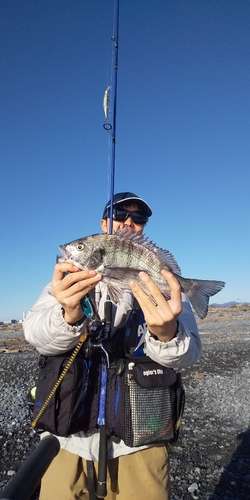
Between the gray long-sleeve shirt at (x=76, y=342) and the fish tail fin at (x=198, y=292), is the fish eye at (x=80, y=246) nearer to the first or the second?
the gray long-sleeve shirt at (x=76, y=342)

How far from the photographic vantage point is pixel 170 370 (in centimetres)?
382

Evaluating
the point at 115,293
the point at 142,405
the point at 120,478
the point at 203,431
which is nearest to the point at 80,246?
the point at 115,293

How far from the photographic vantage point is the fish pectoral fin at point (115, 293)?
3.84 meters

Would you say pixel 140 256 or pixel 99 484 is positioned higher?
pixel 140 256

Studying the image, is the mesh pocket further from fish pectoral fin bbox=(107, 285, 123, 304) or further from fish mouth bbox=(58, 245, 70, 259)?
fish mouth bbox=(58, 245, 70, 259)

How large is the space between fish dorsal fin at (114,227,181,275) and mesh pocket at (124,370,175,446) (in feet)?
4.36

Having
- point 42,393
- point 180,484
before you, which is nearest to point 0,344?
point 180,484

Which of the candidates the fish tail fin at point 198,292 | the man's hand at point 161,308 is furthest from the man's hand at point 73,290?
the fish tail fin at point 198,292

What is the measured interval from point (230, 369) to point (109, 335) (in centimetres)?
1317

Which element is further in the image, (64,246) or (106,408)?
(64,246)

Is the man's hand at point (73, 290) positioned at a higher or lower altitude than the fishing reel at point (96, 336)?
higher

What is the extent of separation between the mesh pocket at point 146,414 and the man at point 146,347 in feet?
0.78

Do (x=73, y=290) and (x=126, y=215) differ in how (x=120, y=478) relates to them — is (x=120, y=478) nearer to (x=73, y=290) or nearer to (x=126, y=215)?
(x=73, y=290)

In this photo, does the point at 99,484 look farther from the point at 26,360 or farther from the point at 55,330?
the point at 26,360
